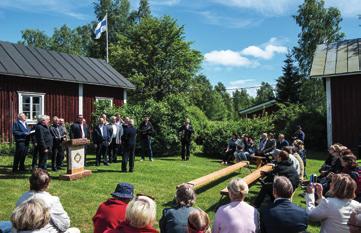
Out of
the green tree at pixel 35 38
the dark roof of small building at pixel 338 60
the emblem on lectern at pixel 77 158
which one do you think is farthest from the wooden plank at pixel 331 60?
the green tree at pixel 35 38

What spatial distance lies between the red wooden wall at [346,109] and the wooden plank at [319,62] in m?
0.96

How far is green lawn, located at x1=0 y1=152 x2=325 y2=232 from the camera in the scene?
8.41 meters

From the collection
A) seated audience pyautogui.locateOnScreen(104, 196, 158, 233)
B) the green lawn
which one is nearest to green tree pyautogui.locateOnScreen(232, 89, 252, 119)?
the green lawn

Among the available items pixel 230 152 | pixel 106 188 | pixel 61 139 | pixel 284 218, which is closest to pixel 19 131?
pixel 61 139

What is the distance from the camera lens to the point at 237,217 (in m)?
4.82

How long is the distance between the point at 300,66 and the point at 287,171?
35.1 meters

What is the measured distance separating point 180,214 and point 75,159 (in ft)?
24.6

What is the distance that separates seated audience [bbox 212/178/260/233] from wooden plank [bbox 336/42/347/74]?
18215mm

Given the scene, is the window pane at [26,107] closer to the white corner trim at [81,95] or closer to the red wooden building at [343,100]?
the white corner trim at [81,95]

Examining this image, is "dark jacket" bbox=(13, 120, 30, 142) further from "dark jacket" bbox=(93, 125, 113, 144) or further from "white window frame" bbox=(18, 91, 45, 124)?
"white window frame" bbox=(18, 91, 45, 124)

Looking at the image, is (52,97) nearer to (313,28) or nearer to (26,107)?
(26,107)

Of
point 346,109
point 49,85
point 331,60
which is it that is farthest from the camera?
point 331,60

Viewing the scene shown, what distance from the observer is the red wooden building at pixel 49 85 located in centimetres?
1842

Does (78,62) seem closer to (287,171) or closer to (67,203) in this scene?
(67,203)
